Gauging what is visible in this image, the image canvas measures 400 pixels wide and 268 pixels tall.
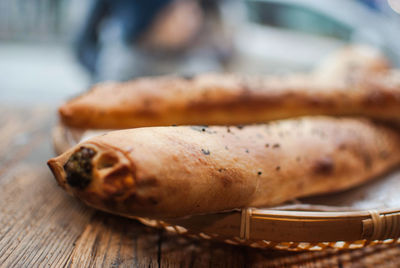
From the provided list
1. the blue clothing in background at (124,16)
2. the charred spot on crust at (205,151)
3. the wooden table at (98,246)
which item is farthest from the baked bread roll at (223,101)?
the blue clothing in background at (124,16)

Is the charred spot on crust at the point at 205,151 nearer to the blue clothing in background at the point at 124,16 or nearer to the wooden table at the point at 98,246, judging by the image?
the wooden table at the point at 98,246

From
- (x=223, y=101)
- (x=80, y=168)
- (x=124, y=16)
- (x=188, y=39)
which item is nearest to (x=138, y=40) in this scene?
(x=124, y=16)

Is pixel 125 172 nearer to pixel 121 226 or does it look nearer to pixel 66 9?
pixel 121 226

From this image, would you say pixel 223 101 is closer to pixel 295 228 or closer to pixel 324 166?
pixel 324 166

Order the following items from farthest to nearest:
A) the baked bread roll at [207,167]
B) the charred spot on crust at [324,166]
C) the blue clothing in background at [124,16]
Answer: the blue clothing in background at [124,16], the charred spot on crust at [324,166], the baked bread roll at [207,167]

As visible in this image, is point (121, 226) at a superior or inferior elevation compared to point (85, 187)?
inferior

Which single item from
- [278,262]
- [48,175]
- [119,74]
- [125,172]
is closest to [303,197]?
[278,262]

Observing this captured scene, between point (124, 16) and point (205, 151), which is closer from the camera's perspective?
point (205, 151)
